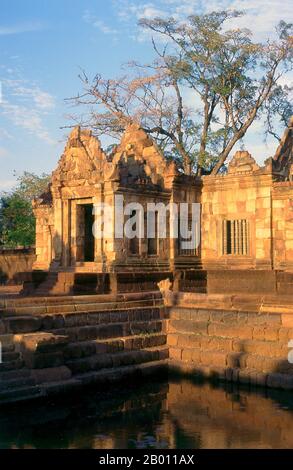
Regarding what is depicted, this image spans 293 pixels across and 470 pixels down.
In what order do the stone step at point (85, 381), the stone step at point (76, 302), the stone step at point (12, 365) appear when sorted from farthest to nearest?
1. the stone step at point (76, 302)
2. the stone step at point (12, 365)
3. the stone step at point (85, 381)

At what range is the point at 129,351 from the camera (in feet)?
39.1

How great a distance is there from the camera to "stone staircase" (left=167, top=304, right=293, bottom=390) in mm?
10758

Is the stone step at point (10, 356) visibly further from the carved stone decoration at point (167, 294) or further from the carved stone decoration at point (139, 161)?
the carved stone decoration at point (139, 161)

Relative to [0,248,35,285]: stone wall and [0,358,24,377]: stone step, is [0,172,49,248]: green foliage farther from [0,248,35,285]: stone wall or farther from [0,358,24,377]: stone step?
[0,358,24,377]: stone step

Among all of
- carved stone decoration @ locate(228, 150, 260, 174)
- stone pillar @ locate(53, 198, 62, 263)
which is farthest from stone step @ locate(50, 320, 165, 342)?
carved stone decoration @ locate(228, 150, 260, 174)

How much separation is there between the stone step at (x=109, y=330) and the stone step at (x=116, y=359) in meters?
0.44

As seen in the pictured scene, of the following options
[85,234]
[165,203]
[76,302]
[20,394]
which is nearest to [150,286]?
[165,203]

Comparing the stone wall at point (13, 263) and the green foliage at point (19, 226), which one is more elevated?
the green foliage at point (19, 226)

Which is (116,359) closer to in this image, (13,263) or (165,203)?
(165,203)

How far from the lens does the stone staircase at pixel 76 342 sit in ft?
31.5

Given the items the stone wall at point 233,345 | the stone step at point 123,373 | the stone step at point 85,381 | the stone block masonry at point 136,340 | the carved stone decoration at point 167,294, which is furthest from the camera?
the carved stone decoration at point 167,294

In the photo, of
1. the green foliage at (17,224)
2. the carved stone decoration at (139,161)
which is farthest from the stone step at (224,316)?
the green foliage at (17,224)

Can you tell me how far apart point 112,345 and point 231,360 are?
2390mm
